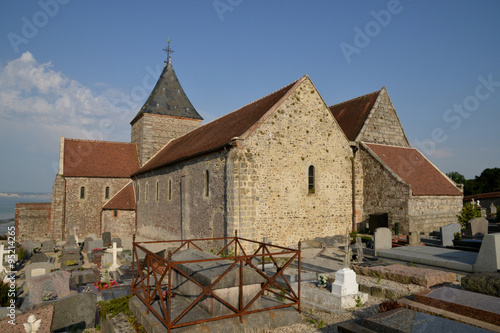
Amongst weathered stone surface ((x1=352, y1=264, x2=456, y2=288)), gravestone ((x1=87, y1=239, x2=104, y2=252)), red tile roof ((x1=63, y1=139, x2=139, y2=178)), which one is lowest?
gravestone ((x1=87, y1=239, x2=104, y2=252))

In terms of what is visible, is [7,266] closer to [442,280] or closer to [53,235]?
[53,235]

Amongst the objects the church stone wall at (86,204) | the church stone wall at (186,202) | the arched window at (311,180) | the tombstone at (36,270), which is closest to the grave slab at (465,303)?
the church stone wall at (186,202)

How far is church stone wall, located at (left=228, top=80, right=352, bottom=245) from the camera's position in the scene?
1338 centimetres

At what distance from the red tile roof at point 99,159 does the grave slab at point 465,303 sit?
25.7 m

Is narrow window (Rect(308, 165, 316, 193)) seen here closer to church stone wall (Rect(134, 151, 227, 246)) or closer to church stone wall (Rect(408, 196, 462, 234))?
church stone wall (Rect(134, 151, 227, 246))

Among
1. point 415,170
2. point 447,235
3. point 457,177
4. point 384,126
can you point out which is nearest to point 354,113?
point 384,126

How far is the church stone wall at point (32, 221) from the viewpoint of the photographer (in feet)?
82.8

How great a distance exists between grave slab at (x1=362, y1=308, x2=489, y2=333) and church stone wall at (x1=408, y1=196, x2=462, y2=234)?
461 inches

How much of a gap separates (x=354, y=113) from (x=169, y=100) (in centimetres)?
1739

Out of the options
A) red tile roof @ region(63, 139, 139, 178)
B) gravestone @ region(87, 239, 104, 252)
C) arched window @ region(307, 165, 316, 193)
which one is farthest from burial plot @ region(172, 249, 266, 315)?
red tile roof @ region(63, 139, 139, 178)

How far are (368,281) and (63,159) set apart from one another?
1031 inches

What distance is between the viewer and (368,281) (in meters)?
8.50

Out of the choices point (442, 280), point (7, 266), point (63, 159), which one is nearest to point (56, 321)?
point (442, 280)

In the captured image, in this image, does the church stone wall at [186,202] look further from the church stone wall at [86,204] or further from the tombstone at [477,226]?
the tombstone at [477,226]
